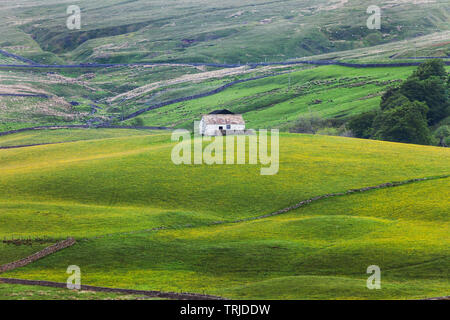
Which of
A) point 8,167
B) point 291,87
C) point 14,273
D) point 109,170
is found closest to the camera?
point 14,273

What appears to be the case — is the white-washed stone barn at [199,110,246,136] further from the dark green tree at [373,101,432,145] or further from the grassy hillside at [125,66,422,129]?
the grassy hillside at [125,66,422,129]

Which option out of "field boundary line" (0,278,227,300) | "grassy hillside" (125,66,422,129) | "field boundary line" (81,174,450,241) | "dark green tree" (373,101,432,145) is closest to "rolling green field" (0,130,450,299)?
"field boundary line" (81,174,450,241)

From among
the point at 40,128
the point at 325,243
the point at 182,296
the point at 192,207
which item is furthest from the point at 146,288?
the point at 40,128

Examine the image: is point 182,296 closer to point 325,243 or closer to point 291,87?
point 325,243

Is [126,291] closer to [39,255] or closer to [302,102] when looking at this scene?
[39,255]

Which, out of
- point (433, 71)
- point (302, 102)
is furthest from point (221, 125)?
point (302, 102)

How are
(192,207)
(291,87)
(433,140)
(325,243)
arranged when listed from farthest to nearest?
(291,87), (433,140), (192,207), (325,243)
